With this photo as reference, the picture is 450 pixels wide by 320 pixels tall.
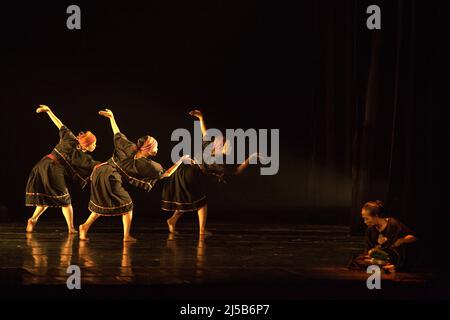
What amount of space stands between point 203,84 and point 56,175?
3.96 m

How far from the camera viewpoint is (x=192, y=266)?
7359mm

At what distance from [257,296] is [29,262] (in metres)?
2.19

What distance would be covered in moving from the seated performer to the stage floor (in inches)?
6.8

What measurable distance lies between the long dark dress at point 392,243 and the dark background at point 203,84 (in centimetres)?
447

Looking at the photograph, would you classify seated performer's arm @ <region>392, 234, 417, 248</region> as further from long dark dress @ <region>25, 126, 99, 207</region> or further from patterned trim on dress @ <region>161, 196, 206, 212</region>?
long dark dress @ <region>25, 126, 99, 207</region>

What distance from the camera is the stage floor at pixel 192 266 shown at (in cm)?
616

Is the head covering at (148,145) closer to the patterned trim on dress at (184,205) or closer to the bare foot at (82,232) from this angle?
the bare foot at (82,232)

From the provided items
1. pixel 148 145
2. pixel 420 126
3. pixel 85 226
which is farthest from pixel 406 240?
pixel 85 226

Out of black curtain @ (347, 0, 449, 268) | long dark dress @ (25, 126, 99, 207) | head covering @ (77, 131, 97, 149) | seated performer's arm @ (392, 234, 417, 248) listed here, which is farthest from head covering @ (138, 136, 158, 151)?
seated performer's arm @ (392, 234, 417, 248)

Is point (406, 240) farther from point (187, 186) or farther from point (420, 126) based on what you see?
point (187, 186)

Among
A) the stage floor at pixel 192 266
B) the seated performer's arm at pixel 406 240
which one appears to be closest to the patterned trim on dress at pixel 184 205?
the stage floor at pixel 192 266

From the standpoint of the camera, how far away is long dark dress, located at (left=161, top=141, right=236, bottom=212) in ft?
34.1
